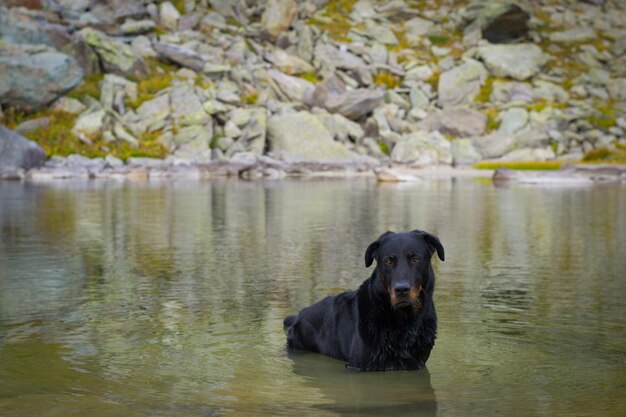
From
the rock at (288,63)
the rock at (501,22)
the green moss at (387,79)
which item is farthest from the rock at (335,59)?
the rock at (501,22)

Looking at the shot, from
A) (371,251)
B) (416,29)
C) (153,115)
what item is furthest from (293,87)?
(371,251)

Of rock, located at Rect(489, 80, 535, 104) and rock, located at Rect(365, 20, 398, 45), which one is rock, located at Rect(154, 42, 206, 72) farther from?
rock, located at Rect(489, 80, 535, 104)

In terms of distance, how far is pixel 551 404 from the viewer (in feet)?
25.8

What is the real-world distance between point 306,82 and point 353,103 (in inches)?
314

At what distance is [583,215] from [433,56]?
77.8 m

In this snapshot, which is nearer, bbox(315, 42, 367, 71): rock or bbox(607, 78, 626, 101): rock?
bbox(315, 42, 367, 71): rock

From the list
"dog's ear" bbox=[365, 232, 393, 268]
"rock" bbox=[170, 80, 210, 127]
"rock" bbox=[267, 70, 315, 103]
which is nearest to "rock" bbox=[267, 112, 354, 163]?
"rock" bbox=[170, 80, 210, 127]

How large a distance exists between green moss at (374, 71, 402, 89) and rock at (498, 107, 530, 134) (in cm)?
1316

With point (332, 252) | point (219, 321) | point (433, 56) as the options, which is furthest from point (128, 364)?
point (433, 56)

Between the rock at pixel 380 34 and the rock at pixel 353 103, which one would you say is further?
the rock at pixel 380 34

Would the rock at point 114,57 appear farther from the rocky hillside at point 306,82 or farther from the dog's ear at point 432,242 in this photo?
the dog's ear at point 432,242

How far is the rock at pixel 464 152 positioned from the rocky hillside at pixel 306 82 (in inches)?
8.8

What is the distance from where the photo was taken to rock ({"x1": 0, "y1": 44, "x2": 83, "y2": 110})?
241ft

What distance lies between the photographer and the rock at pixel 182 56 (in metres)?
86.2
